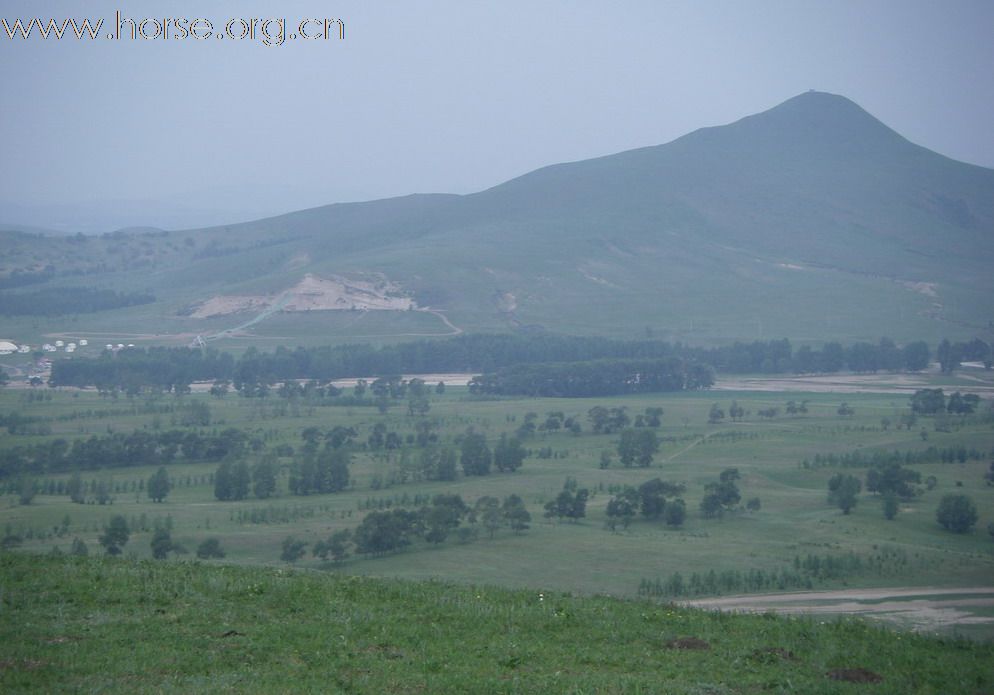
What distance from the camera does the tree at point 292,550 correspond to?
24344 mm

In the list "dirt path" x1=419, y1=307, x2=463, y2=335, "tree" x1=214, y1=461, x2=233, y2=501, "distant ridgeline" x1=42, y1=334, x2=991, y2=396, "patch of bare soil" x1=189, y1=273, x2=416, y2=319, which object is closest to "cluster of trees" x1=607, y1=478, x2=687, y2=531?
"tree" x1=214, y1=461, x2=233, y2=501

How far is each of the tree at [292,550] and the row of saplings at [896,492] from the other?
14.3m

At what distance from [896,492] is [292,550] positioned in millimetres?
16338

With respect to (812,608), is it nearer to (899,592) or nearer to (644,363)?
(899,592)

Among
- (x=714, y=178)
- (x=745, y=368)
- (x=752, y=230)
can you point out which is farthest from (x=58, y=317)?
(x=714, y=178)

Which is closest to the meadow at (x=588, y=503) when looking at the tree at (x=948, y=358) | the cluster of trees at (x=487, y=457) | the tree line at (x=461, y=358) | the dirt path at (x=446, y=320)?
the cluster of trees at (x=487, y=457)

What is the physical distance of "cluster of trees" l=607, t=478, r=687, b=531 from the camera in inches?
1151

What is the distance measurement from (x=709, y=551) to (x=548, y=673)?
16.1 m

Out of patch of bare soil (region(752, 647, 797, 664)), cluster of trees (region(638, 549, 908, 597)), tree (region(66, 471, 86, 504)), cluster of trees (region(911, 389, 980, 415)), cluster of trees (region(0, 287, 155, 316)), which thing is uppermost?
cluster of trees (region(0, 287, 155, 316))

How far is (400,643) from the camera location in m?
10.7

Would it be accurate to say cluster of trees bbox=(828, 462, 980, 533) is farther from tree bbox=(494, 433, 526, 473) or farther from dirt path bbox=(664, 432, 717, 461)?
tree bbox=(494, 433, 526, 473)

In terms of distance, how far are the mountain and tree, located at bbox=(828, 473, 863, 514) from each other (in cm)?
4567

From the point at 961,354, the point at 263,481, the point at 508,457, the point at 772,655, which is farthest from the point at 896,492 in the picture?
the point at 961,354

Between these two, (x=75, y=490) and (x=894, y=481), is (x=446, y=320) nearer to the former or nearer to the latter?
(x=75, y=490)
